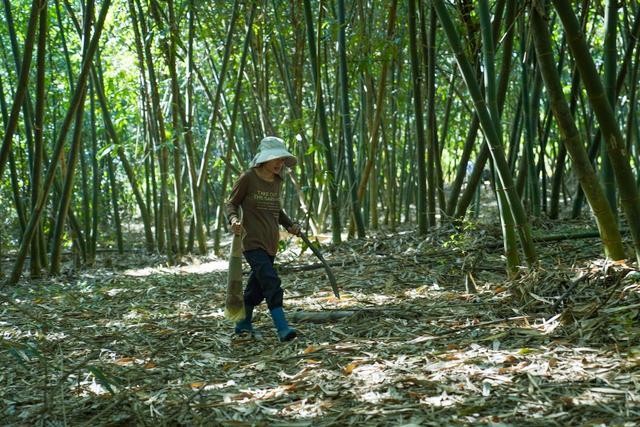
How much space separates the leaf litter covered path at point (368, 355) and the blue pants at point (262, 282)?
19 cm

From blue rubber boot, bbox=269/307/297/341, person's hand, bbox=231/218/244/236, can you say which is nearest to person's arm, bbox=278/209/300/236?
person's hand, bbox=231/218/244/236

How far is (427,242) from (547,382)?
9.99 ft

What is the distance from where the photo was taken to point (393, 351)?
2.78 m

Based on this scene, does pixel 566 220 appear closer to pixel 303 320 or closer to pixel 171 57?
pixel 303 320

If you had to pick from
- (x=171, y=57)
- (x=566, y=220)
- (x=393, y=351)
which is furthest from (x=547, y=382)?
(x=171, y=57)

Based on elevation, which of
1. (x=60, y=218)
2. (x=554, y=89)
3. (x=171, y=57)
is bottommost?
(x=60, y=218)

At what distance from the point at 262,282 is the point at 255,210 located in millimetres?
359

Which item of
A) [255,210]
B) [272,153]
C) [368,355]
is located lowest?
[368,355]

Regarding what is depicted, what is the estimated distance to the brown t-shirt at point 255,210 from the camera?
338 centimetres

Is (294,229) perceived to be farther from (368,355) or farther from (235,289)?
(368,355)

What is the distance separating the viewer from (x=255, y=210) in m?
3.41

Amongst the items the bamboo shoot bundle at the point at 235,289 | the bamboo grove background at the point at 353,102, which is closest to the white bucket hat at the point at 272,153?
the bamboo shoot bundle at the point at 235,289

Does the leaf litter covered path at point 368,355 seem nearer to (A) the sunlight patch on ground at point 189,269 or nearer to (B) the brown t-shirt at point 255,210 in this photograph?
(B) the brown t-shirt at point 255,210

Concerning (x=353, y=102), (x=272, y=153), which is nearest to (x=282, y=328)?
(x=272, y=153)
